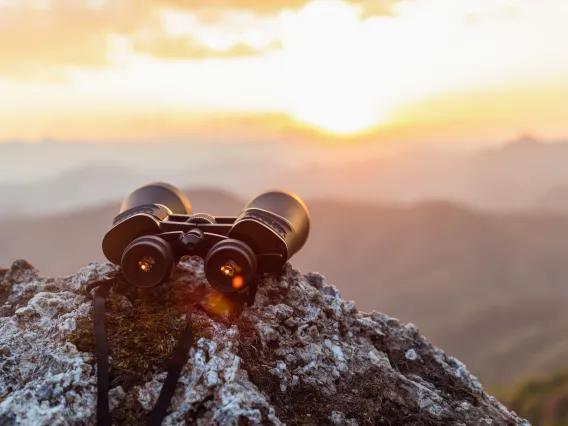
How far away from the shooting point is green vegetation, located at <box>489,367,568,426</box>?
909 inches

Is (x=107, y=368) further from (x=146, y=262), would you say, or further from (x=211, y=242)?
(x=211, y=242)

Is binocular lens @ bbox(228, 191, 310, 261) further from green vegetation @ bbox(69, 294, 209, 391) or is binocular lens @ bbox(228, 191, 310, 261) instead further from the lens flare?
green vegetation @ bbox(69, 294, 209, 391)

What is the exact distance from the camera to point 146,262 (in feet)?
13.6

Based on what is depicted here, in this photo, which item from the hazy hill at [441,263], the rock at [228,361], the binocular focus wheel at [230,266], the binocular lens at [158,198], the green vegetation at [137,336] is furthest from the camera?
the hazy hill at [441,263]

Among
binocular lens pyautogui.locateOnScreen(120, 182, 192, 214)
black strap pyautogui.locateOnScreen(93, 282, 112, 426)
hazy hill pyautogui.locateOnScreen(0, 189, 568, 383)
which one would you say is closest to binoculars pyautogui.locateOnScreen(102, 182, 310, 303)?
binocular lens pyautogui.locateOnScreen(120, 182, 192, 214)

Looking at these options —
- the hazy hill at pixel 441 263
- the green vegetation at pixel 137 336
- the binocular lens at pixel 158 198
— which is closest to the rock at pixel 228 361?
the green vegetation at pixel 137 336

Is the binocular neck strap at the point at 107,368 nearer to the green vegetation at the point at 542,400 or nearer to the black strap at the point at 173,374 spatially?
the black strap at the point at 173,374

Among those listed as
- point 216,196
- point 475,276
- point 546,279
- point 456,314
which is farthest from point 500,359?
point 216,196

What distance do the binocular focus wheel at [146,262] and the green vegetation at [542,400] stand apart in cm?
2174

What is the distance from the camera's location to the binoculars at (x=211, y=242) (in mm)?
4055

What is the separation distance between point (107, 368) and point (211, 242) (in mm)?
1459

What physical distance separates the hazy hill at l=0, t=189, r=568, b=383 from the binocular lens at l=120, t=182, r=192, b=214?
54384 mm

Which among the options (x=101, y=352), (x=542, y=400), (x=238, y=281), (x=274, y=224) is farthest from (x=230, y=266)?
(x=542, y=400)

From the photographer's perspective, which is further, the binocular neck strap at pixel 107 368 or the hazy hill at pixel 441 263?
the hazy hill at pixel 441 263
